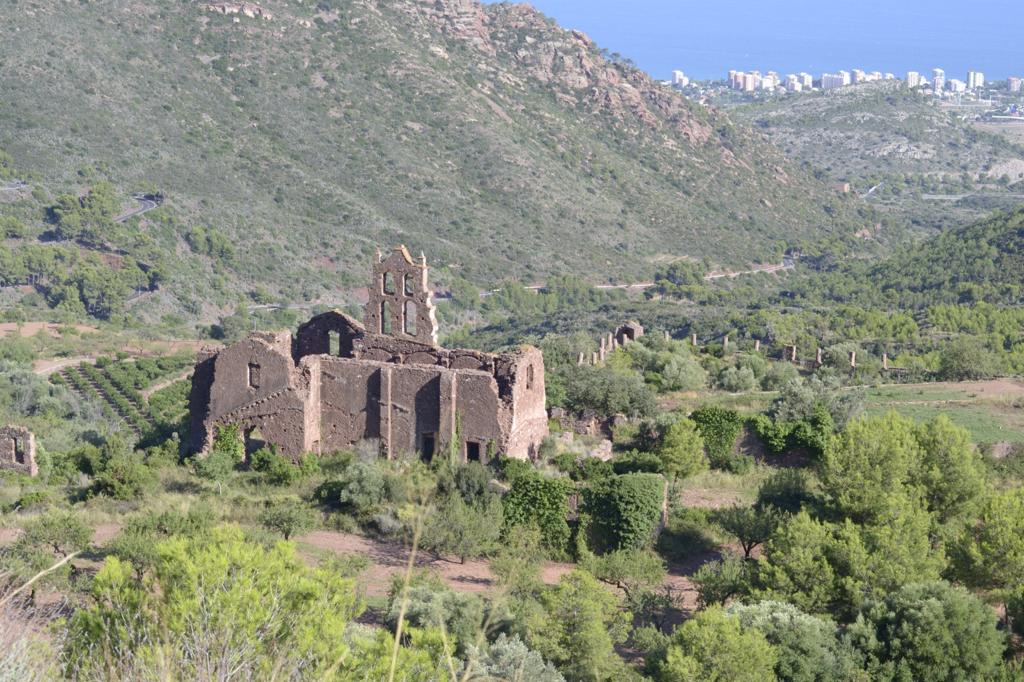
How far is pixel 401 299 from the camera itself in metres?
27.8

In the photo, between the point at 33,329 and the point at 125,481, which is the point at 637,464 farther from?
the point at 33,329

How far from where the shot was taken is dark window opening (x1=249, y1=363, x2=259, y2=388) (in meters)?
26.7

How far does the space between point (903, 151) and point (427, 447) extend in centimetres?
11648

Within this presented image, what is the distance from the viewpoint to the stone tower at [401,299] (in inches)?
1081

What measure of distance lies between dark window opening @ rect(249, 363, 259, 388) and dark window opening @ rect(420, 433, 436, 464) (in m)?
3.75

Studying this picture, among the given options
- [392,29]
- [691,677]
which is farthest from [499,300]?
[691,677]

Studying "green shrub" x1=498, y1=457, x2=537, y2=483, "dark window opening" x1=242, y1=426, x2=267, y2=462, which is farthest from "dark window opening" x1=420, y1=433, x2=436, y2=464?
"dark window opening" x1=242, y1=426, x2=267, y2=462

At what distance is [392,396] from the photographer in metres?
26.1

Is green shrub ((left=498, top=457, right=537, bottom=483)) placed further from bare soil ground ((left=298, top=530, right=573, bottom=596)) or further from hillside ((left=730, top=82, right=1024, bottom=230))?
hillside ((left=730, top=82, right=1024, bottom=230))

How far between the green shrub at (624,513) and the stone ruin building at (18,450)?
14.1 m

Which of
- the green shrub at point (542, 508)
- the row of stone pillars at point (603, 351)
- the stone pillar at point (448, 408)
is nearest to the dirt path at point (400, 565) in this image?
the green shrub at point (542, 508)

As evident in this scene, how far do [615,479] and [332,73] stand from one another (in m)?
65.4

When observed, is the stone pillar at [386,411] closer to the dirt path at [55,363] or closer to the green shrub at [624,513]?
the green shrub at [624,513]

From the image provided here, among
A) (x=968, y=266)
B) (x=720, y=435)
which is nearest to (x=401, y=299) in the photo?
(x=720, y=435)
